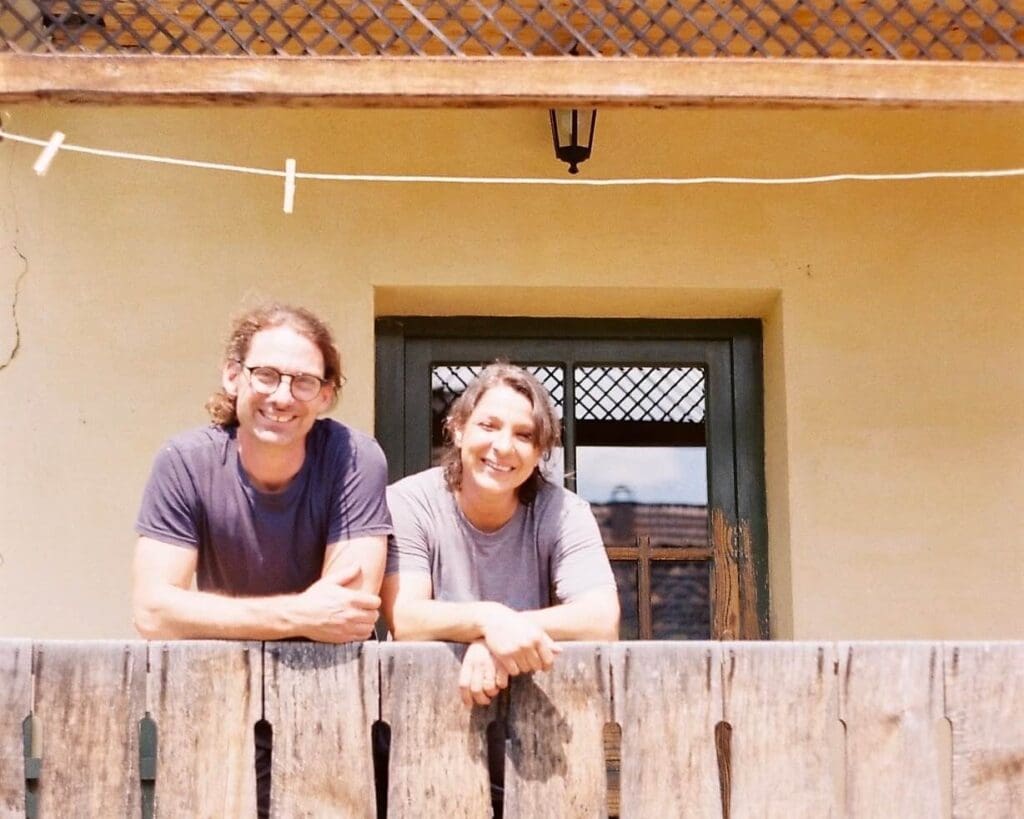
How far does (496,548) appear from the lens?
9.95ft

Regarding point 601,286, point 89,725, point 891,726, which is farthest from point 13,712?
point 601,286

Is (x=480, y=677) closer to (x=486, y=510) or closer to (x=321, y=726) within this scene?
(x=321, y=726)

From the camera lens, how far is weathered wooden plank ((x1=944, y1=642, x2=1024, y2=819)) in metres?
2.46

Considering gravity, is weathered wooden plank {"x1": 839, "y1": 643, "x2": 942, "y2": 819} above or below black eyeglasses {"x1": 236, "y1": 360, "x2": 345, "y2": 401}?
below

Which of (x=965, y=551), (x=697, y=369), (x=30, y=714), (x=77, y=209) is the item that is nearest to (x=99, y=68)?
(x=77, y=209)

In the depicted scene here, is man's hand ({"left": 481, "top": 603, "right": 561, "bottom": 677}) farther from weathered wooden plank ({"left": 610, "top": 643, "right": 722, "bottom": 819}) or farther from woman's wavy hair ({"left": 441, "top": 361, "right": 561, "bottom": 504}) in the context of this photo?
woman's wavy hair ({"left": 441, "top": 361, "right": 561, "bottom": 504})

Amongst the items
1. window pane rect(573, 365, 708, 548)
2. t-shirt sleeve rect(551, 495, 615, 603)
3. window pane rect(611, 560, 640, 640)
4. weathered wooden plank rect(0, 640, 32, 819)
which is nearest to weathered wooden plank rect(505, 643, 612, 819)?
t-shirt sleeve rect(551, 495, 615, 603)

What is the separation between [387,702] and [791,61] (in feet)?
7.33

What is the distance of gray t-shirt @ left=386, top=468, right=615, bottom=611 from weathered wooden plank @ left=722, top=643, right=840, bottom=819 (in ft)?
1.81

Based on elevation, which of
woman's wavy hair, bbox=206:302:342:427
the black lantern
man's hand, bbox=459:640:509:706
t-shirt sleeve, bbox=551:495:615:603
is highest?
the black lantern

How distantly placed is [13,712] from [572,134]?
301 cm

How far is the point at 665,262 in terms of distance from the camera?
16.0 ft

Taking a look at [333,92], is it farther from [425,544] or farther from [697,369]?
[697,369]

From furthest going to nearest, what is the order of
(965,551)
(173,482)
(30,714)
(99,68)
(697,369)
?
(697,369)
(965,551)
(99,68)
(173,482)
(30,714)
